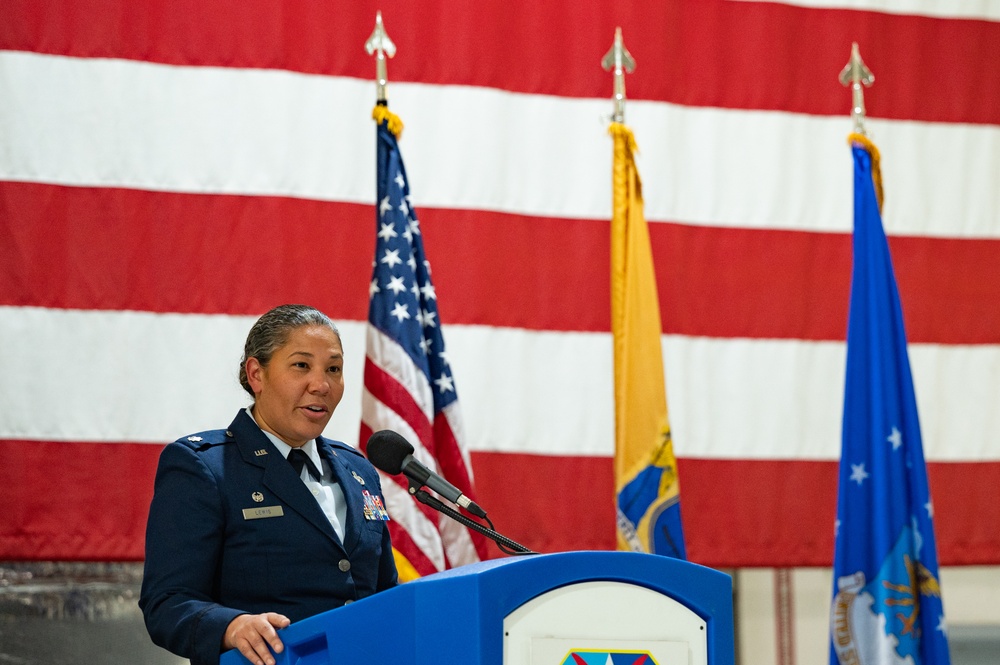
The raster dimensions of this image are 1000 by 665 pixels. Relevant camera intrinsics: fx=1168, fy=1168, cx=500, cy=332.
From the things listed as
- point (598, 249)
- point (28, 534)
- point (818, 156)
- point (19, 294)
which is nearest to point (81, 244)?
point (19, 294)

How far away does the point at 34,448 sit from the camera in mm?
2926

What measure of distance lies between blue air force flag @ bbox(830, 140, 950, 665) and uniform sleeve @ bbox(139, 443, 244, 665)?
180 cm

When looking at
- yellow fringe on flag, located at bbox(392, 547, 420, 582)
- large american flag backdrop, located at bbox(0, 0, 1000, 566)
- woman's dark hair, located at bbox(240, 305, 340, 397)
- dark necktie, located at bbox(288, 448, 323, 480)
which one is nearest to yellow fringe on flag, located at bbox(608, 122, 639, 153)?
large american flag backdrop, located at bbox(0, 0, 1000, 566)

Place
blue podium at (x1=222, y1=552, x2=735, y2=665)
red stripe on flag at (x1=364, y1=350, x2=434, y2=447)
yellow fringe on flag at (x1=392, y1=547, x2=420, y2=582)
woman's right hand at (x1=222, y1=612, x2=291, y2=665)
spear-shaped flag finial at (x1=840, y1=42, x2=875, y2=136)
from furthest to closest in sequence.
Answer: spear-shaped flag finial at (x1=840, y1=42, x2=875, y2=136) < red stripe on flag at (x1=364, y1=350, x2=434, y2=447) < yellow fringe on flag at (x1=392, y1=547, x2=420, y2=582) < woman's right hand at (x1=222, y1=612, x2=291, y2=665) < blue podium at (x1=222, y1=552, x2=735, y2=665)

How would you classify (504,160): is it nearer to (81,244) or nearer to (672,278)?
(672,278)

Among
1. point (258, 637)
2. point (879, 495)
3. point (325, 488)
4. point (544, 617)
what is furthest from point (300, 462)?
point (879, 495)

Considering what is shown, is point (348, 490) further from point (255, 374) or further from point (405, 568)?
point (405, 568)

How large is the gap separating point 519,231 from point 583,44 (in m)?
0.60

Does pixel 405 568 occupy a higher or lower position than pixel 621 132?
lower

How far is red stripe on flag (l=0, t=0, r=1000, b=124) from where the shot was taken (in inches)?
124

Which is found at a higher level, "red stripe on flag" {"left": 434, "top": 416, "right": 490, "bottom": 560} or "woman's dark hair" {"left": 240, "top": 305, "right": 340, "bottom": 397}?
"woman's dark hair" {"left": 240, "top": 305, "right": 340, "bottom": 397}

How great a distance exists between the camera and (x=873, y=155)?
10.3ft

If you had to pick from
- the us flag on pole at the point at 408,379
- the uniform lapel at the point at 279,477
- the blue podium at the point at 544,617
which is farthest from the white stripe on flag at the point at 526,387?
the blue podium at the point at 544,617

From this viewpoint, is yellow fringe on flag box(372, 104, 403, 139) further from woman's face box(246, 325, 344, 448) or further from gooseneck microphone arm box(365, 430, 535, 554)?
gooseneck microphone arm box(365, 430, 535, 554)
